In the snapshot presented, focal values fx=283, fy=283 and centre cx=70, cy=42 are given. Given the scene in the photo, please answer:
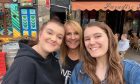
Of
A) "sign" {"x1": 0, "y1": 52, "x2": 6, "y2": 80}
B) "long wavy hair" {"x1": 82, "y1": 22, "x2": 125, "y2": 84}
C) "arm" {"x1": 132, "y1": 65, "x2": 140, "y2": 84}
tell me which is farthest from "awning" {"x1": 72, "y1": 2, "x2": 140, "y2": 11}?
"arm" {"x1": 132, "y1": 65, "x2": 140, "y2": 84}

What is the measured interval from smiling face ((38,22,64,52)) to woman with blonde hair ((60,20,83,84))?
676 millimetres

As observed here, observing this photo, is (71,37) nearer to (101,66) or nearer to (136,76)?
(101,66)

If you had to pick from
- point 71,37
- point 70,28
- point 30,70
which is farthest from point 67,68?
point 30,70

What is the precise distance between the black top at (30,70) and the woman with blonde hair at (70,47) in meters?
0.58

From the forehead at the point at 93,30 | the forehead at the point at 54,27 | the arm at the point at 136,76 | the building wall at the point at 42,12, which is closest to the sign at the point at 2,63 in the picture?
the building wall at the point at 42,12

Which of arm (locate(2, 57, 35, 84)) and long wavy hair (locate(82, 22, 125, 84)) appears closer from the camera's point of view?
arm (locate(2, 57, 35, 84))

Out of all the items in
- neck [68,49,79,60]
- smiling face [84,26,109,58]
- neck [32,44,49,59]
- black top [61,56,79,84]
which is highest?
smiling face [84,26,109,58]

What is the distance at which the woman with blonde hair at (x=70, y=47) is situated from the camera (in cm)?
321

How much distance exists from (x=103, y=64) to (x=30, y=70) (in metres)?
0.65

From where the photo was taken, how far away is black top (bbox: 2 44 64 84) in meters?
2.17

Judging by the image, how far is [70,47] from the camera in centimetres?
331

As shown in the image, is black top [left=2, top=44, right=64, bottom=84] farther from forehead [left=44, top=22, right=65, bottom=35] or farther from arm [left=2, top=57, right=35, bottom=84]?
forehead [left=44, top=22, right=65, bottom=35]

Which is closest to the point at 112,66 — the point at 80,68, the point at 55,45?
the point at 80,68

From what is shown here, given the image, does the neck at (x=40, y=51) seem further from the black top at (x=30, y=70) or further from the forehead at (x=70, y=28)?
the forehead at (x=70, y=28)
